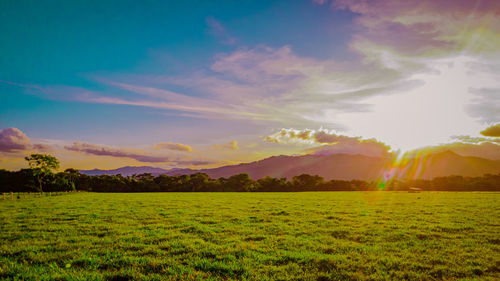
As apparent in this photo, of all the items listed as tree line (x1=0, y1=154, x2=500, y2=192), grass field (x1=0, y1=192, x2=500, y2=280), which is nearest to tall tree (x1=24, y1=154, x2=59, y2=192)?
tree line (x1=0, y1=154, x2=500, y2=192)

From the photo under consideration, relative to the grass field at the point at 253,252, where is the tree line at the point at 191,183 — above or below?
below

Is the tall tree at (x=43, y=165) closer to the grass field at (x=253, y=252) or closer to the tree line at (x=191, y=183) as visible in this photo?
the tree line at (x=191, y=183)

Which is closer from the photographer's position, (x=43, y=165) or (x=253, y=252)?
(x=253, y=252)

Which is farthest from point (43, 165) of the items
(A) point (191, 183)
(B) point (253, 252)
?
(B) point (253, 252)

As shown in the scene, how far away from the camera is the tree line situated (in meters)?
76.9

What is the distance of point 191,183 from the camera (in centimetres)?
10281

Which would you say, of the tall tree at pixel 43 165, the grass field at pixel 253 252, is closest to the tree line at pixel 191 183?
the tall tree at pixel 43 165

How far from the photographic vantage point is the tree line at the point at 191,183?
3029 inches

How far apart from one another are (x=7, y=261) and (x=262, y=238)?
9.92 meters

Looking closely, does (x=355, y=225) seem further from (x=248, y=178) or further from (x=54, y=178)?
(x=54, y=178)

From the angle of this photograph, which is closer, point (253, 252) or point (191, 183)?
point (253, 252)

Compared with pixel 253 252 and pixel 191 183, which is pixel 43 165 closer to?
pixel 191 183

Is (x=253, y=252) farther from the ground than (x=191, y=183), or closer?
farther from the ground

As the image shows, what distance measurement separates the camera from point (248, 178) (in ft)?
338
